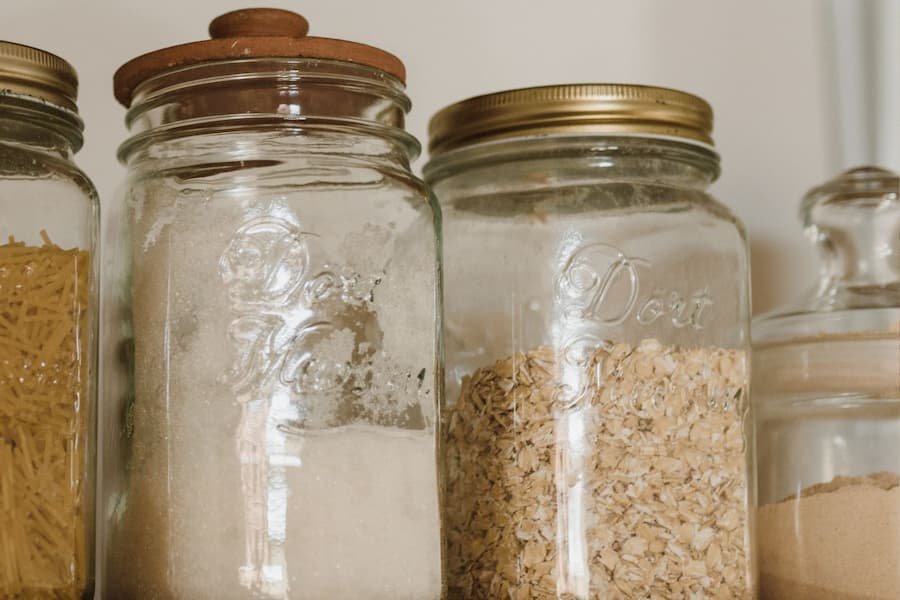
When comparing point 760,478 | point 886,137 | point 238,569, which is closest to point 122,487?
point 238,569

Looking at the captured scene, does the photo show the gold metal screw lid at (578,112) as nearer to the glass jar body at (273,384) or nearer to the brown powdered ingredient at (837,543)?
the glass jar body at (273,384)

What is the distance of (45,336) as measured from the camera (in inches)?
22.3

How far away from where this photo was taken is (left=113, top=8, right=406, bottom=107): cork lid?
1.93ft

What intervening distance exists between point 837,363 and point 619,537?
0.24 m

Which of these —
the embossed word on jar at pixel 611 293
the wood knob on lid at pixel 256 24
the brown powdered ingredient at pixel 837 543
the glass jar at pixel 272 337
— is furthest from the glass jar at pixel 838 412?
the wood knob on lid at pixel 256 24

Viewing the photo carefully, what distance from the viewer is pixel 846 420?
794 mm

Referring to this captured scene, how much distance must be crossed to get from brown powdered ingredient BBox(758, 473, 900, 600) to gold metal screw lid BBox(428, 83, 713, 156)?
28 cm

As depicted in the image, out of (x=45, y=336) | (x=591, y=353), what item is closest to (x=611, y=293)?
(x=591, y=353)

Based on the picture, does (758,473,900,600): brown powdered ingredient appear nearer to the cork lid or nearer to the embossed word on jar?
the embossed word on jar

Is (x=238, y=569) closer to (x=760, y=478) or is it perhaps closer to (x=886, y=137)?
(x=760, y=478)

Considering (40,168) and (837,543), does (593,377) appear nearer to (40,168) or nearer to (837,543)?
(837,543)

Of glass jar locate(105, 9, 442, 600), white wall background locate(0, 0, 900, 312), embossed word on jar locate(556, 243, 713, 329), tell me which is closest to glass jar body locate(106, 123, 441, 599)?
glass jar locate(105, 9, 442, 600)

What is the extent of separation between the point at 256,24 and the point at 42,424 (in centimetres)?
25

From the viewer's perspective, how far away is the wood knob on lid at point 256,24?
0.61 m
